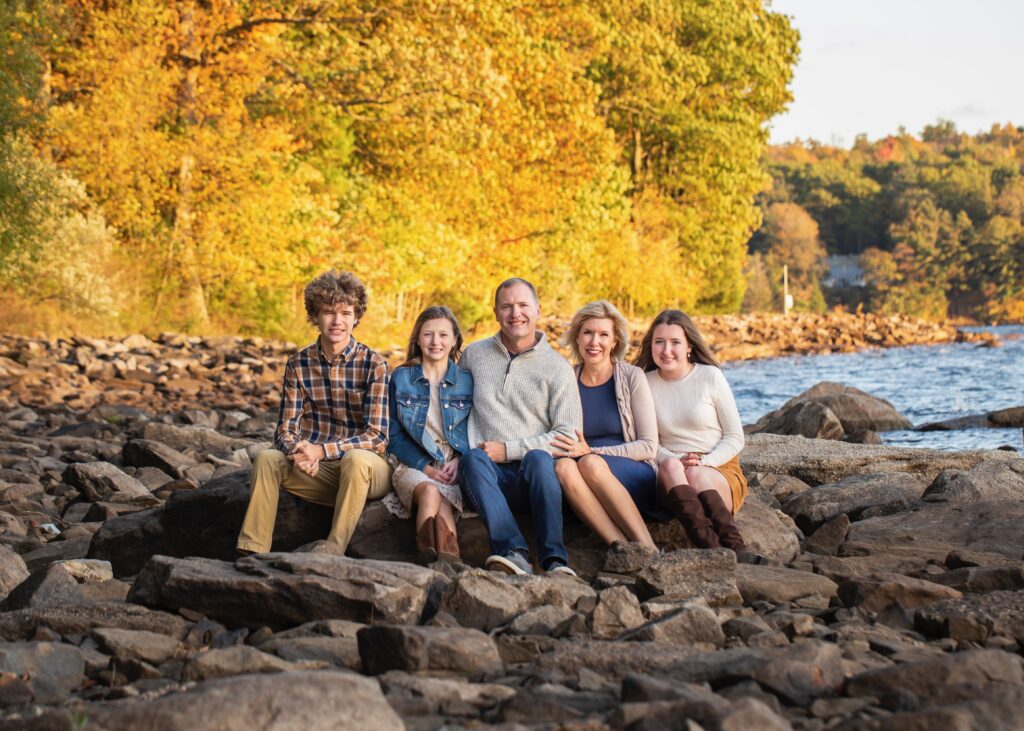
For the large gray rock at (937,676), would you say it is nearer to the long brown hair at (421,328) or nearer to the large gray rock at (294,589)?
the large gray rock at (294,589)

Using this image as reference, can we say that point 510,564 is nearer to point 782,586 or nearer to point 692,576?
point 692,576

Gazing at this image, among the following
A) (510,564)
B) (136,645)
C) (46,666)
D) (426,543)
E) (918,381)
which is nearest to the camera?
(46,666)

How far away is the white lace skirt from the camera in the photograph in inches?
258

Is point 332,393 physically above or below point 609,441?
above

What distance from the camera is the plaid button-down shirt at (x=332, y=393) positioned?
269 inches

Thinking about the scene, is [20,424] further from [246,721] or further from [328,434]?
[246,721]

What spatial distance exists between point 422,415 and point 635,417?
1155mm

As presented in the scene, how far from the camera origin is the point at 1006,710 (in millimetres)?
3566

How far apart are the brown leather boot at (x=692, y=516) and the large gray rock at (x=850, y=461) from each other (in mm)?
3589

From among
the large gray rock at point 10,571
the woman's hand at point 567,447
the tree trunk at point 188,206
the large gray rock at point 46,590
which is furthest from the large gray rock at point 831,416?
the tree trunk at point 188,206

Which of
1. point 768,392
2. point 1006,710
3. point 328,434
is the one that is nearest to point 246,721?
point 1006,710

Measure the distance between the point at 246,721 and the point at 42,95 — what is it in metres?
17.4

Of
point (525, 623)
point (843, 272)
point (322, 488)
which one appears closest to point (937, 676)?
point (525, 623)

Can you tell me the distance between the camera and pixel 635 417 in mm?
6809
